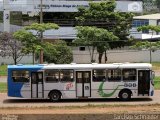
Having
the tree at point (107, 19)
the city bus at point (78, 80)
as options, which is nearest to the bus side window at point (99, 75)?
the city bus at point (78, 80)

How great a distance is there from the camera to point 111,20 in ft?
185

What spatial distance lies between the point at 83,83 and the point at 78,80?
1.15 ft

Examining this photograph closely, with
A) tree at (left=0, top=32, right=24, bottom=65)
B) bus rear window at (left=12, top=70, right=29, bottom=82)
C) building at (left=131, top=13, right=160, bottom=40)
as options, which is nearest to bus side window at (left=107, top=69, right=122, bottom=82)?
bus rear window at (left=12, top=70, right=29, bottom=82)

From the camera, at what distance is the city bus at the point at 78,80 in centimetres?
2845

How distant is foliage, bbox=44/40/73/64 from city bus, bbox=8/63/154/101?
1916cm

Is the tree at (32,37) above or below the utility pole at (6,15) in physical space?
below

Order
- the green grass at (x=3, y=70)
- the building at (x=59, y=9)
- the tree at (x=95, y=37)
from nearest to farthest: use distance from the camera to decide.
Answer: the green grass at (x=3, y=70)
the tree at (x=95, y=37)
the building at (x=59, y=9)

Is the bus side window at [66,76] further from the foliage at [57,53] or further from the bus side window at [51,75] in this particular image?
the foliage at [57,53]

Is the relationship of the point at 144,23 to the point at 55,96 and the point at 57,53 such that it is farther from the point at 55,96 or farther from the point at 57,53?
the point at 55,96

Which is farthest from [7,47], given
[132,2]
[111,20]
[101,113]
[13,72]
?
[101,113]

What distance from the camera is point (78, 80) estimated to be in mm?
28453

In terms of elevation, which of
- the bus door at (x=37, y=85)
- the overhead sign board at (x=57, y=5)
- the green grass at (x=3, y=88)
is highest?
the overhead sign board at (x=57, y=5)

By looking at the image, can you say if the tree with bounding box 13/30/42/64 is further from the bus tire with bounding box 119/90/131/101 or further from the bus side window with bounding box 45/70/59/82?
the bus tire with bounding box 119/90/131/101

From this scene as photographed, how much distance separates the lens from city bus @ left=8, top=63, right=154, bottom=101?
28.5 meters
